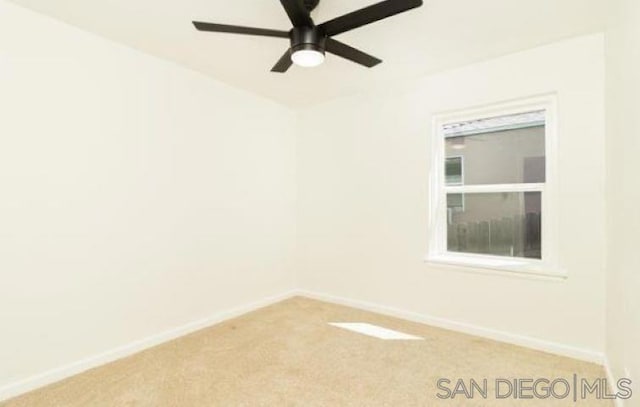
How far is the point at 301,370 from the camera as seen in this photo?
Result: 2.29 m

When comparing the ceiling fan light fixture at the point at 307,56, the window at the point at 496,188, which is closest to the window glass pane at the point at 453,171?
the window at the point at 496,188

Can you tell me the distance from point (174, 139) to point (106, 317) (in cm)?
153

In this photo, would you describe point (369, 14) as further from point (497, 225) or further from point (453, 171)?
point (497, 225)

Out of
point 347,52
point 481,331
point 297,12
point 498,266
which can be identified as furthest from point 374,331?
point 297,12

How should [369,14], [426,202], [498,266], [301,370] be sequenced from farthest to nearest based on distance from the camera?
[426,202] < [498,266] < [301,370] < [369,14]

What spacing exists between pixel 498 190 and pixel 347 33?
1.91 metres

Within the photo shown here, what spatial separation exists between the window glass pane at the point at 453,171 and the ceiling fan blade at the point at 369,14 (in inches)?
76.0

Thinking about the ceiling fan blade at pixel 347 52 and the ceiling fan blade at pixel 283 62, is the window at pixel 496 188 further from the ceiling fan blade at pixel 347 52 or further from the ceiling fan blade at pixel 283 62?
the ceiling fan blade at pixel 283 62

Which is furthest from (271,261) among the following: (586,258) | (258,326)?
(586,258)

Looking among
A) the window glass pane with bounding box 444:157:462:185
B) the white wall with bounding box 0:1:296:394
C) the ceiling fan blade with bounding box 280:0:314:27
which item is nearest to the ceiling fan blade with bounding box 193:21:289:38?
the ceiling fan blade with bounding box 280:0:314:27

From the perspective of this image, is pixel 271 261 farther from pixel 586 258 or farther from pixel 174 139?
pixel 586 258

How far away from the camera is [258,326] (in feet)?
10.2

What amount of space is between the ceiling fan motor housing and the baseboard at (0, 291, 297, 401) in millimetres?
2539

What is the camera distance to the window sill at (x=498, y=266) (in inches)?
100
